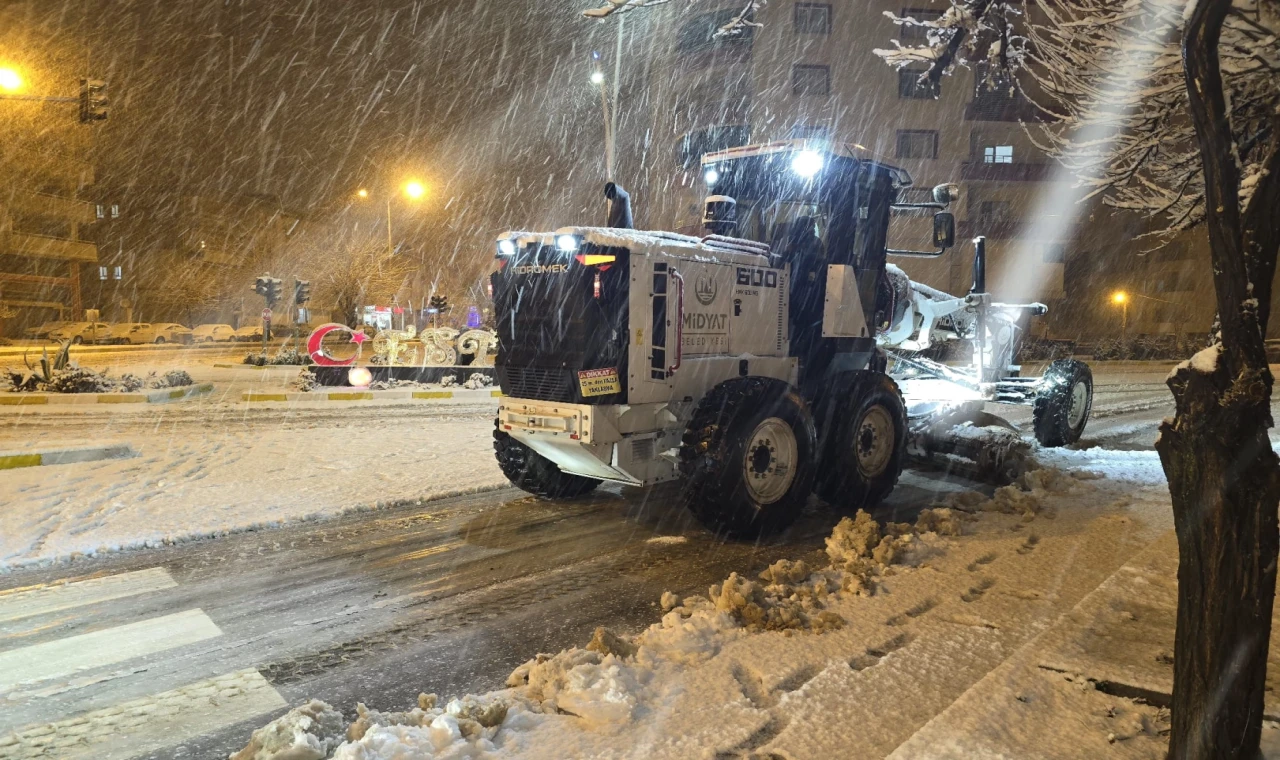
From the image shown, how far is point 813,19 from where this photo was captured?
3803cm

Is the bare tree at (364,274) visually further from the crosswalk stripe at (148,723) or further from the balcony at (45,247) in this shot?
the crosswalk stripe at (148,723)

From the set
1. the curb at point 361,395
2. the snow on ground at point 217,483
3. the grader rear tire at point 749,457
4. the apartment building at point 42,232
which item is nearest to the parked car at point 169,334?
the apartment building at point 42,232

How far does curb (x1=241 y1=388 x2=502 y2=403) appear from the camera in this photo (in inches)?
647

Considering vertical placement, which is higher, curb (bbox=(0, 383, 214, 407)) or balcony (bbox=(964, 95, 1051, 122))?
balcony (bbox=(964, 95, 1051, 122))

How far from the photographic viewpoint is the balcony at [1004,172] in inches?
1649

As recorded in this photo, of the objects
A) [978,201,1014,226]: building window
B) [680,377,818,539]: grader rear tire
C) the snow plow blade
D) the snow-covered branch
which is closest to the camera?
the snow-covered branch

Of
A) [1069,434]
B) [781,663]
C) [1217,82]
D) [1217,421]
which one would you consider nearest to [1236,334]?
[1217,421]

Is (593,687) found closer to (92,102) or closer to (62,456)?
(62,456)

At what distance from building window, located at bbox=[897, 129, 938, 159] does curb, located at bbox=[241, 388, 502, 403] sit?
99.3 ft

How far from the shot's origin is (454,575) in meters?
5.96

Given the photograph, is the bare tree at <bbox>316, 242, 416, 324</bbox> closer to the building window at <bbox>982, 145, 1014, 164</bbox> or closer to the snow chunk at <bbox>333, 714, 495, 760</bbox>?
the building window at <bbox>982, 145, 1014, 164</bbox>

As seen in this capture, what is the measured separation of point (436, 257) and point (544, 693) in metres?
45.8

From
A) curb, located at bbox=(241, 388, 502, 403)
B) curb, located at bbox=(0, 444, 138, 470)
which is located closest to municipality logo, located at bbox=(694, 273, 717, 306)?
curb, located at bbox=(0, 444, 138, 470)

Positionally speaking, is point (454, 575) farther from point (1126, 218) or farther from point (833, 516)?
point (1126, 218)
